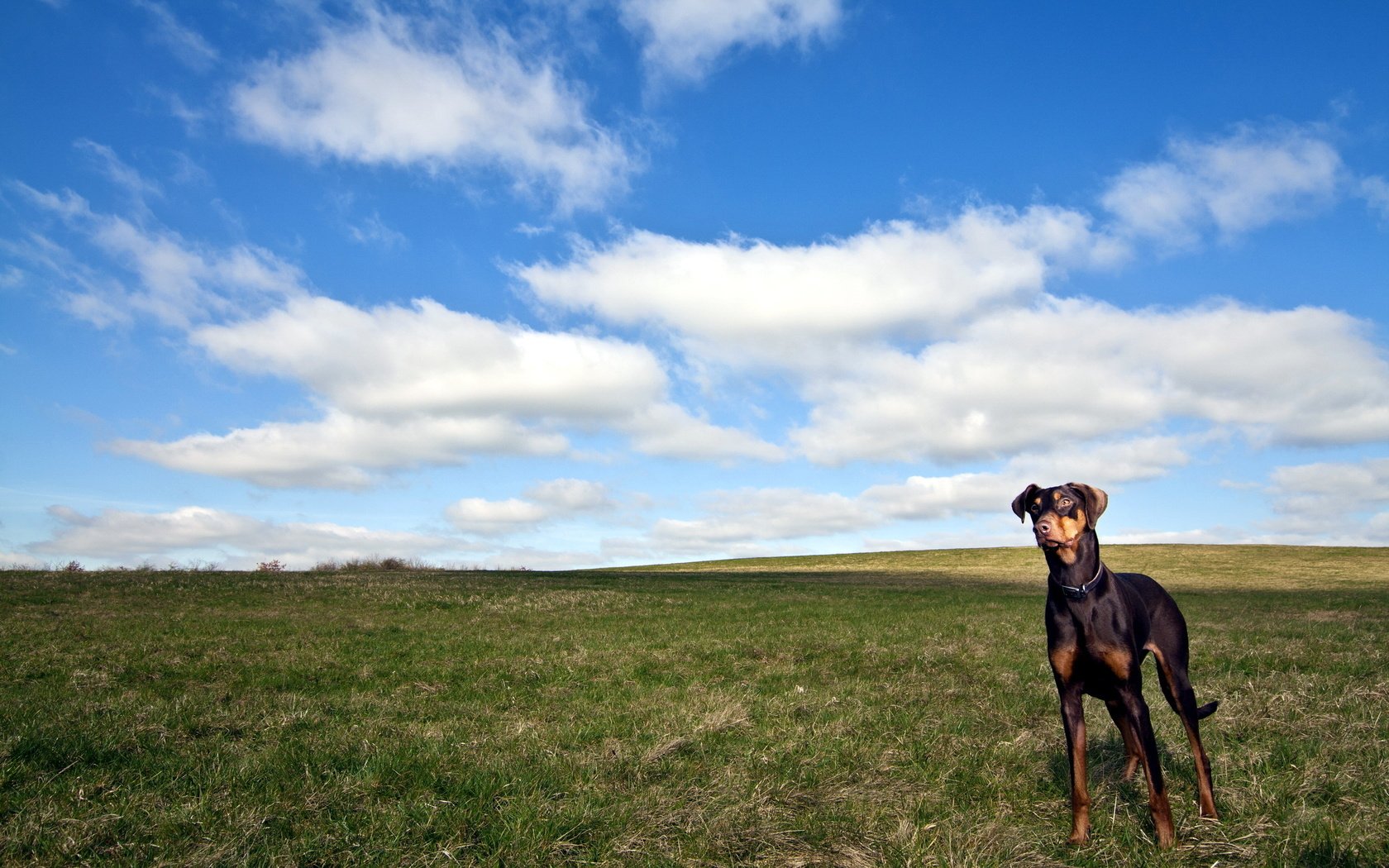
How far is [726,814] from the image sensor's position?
6668mm

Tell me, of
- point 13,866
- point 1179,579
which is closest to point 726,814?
point 13,866

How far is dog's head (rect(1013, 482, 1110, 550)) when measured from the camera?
245 inches

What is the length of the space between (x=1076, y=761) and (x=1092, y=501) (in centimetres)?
197

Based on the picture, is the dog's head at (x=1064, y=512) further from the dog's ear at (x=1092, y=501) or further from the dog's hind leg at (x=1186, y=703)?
the dog's hind leg at (x=1186, y=703)

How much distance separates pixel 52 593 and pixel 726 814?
28.4 meters

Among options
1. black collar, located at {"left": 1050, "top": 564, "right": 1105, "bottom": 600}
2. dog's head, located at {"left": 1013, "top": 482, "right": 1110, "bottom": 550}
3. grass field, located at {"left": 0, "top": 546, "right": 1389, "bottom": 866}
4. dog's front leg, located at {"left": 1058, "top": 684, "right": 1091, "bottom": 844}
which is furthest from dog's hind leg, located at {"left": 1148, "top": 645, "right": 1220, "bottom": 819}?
dog's head, located at {"left": 1013, "top": 482, "right": 1110, "bottom": 550}

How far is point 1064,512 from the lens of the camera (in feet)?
20.5

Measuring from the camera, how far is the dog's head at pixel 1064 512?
6219mm

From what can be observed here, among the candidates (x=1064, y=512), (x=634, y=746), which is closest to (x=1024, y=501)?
(x=1064, y=512)

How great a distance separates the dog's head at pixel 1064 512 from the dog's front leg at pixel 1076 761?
48.0 inches

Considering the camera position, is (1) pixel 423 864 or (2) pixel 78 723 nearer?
(1) pixel 423 864

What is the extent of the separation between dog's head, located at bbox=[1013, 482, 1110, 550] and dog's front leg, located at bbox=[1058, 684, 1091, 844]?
1.22 meters

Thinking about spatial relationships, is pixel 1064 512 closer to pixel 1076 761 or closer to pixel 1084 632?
pixel 1084 632

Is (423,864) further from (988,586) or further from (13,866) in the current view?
(988,586)
